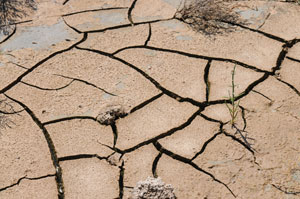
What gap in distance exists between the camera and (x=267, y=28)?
163 inches

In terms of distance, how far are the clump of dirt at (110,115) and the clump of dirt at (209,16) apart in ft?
4.12

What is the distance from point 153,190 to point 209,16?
212 cm

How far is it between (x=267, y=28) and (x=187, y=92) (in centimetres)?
115

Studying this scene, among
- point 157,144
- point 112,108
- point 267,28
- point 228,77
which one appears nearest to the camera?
point 157,144

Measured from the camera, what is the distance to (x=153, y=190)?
8.70ft

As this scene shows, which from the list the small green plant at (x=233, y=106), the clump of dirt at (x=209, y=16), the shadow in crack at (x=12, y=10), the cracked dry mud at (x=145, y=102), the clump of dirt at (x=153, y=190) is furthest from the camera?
the shadow in crack at (x=12, y=10)

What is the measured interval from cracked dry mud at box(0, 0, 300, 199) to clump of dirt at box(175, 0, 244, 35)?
0.08 m

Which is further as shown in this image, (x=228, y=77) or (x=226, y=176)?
(x=228, y=77)

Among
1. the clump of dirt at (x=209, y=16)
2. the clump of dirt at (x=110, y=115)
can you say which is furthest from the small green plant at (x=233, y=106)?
the clump of dirt at (x=209, y=16)

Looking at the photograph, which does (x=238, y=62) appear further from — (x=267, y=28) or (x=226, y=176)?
(x=226, y=176)

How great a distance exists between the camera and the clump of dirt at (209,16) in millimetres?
4145

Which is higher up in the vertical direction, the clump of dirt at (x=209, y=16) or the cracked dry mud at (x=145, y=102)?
the clump of dirt at (x=209, y=16)

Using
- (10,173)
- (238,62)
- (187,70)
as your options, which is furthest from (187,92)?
(10,173)

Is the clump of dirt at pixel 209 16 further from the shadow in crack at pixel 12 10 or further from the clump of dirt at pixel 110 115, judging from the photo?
the shadow in crack at pixel 12 10
